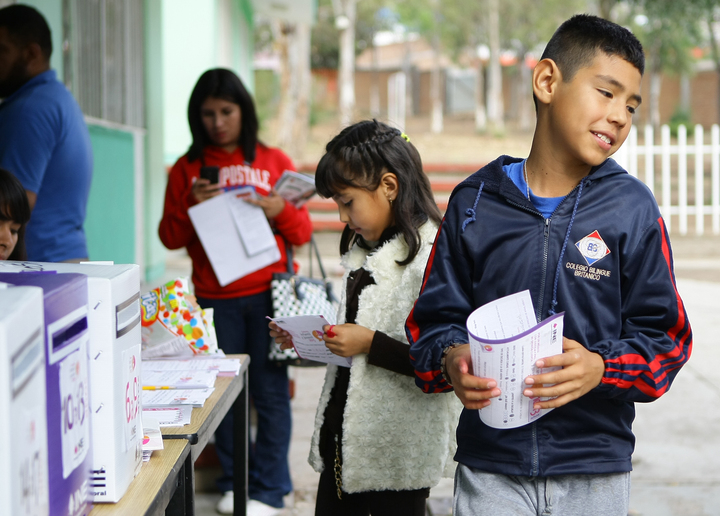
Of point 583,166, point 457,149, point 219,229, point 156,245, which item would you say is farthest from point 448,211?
point 457,149

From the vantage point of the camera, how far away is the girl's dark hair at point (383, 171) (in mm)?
2092

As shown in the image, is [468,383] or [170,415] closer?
[468,383]

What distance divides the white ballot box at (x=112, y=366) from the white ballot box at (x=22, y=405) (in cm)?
21

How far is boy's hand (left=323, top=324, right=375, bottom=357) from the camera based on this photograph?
1.99 metres

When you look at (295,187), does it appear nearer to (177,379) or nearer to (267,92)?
(177,379)

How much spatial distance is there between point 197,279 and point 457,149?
69.5 feet

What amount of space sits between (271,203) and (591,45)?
1788 mm

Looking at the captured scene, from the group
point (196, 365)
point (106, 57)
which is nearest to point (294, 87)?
point (106, 57)

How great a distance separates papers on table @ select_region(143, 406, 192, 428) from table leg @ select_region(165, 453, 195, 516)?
0.11 m

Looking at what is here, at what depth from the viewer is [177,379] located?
212 centimetres

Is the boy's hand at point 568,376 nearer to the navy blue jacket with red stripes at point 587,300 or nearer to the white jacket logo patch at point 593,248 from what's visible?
the navy blue jacket with red stripes at point 587,300

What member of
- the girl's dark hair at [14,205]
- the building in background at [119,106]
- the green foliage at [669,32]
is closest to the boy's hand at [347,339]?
the girl's dark hair at [14,205]

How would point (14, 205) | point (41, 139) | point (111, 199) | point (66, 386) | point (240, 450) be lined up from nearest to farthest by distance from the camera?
1. point (66, 386)
2. point (14, 205)
3. point (240, 450)
4. point (41, 139)
5. point (111, 199)

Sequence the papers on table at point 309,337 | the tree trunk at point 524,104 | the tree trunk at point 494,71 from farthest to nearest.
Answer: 1. the tree trunk at point 524,104
2. the tree trunk at point 494,71
3. the papers on table at point 309,337
